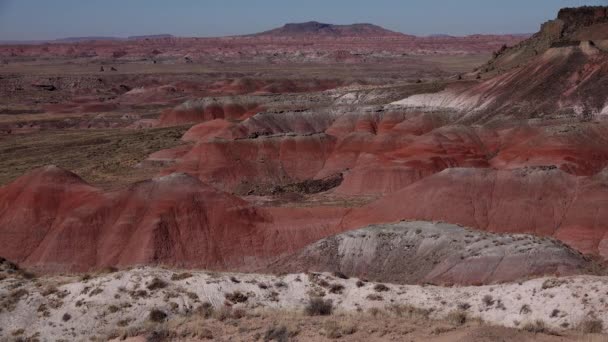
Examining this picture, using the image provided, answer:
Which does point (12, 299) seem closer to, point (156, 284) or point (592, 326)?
point (156, 284)

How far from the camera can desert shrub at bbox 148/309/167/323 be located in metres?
22.2

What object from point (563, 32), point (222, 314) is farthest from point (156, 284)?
point (563, 32)

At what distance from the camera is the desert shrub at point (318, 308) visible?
22.3 meters

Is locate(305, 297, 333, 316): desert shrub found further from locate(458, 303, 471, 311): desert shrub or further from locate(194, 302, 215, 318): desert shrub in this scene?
locate(458, 303, 471, 311): desert shrub

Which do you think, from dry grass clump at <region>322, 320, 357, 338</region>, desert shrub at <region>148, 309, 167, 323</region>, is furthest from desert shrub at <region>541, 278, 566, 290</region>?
desert shrub at <region>148, 309, 167, 323</region>

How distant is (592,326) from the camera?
65.3 ft

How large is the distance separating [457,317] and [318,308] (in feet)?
14.1

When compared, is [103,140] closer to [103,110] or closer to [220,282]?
[103,110]

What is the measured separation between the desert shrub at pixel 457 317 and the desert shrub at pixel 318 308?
3.70 m

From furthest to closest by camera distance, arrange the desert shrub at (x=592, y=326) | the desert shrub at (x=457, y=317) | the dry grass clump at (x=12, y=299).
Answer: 1. the dry grass clump at (x=12, y=299)
2. the desert shrub at (x=457, y=317)
3. the desert shrub at (x=592, y=326)

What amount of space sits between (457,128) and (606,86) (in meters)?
15.1

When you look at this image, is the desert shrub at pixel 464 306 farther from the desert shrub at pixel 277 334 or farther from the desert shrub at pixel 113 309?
the desert shrub at pixel 113 309

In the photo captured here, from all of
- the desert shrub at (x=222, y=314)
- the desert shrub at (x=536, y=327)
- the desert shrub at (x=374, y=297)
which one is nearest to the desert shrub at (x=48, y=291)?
the desert shrub at (x=222, y=314)

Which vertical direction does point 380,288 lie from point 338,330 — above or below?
below
